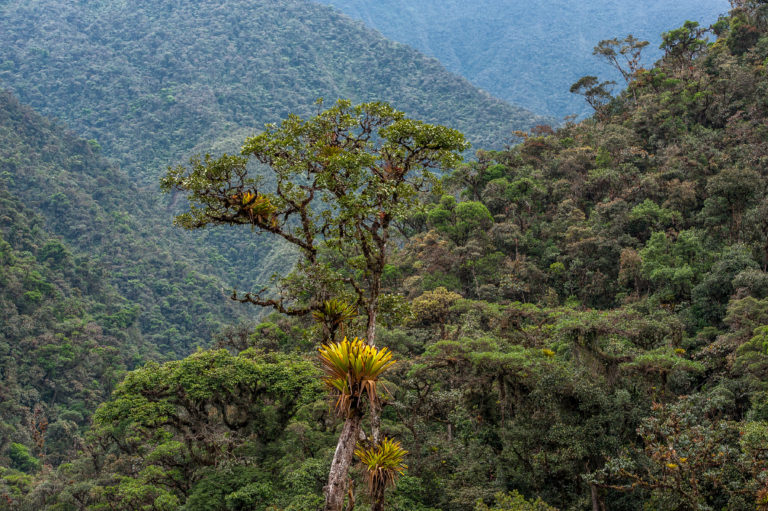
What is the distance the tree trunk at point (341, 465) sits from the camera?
6.67 m

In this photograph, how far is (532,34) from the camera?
6900 inches

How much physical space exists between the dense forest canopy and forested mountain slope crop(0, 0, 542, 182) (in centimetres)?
5508

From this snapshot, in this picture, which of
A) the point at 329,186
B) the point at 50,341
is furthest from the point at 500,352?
the point at 50,341

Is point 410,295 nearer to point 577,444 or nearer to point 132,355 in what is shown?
point 577,444

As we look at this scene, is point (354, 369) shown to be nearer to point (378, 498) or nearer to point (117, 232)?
point (378, 498)

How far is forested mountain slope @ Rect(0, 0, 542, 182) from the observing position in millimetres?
100688

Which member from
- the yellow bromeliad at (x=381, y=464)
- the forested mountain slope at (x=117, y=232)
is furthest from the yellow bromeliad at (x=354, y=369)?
the forested mountain slope at (x=117, y=232)

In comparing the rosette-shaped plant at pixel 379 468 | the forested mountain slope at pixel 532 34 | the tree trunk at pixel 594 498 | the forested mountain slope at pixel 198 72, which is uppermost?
the forested mountain slope at pixel 532 34

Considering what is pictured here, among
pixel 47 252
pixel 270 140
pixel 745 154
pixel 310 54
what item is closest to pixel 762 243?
pixel 745 154

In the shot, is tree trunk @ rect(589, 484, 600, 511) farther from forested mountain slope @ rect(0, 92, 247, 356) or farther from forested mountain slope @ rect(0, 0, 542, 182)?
forested mountain slope @ rect(0, 0, 542, 182)

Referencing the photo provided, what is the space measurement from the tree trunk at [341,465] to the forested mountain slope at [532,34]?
145 metres

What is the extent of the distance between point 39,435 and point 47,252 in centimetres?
2216

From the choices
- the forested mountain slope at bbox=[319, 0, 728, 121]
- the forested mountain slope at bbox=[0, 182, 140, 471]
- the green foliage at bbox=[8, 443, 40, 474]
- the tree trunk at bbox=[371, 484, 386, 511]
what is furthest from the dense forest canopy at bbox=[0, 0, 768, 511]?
the forested mountain slope at bbox=[319, 0, 728, 121]

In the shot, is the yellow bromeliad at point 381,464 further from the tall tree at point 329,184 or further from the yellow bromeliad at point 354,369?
the tall tree at point 329,184
